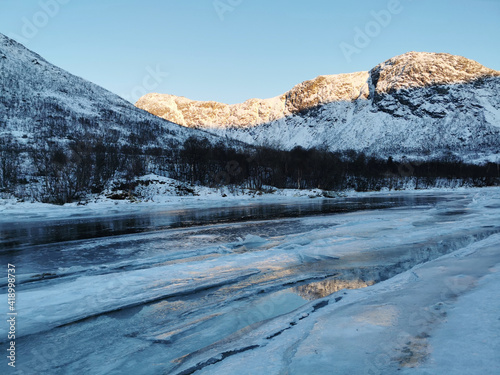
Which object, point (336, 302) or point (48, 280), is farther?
point (48, 280)

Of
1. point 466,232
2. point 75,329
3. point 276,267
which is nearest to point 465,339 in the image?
point 276,267

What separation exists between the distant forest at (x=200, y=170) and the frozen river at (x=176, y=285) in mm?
26968

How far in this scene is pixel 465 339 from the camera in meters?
3.03

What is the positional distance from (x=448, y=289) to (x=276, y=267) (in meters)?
3.30

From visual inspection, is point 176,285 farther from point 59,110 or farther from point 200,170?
point 59,110

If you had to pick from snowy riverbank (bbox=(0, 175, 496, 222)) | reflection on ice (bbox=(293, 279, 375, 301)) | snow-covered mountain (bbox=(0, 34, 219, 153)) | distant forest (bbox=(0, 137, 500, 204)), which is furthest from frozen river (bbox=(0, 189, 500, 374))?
snow-covered mountain (bbox=(0, 34, 219, 153))

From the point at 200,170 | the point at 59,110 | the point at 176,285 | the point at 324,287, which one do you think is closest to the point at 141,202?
the point at 176,285

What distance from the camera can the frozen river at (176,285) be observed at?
344 centimetres

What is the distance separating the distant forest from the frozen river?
26968 mm

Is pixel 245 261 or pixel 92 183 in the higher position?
pixel 92 183

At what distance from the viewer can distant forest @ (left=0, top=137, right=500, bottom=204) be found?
36062mm

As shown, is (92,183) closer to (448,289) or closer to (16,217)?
(16,217)

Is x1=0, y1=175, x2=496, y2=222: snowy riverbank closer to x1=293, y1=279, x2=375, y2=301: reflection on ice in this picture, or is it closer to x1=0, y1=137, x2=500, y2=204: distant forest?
x1=0, y1=137, x2=500, y2=204: distant forest

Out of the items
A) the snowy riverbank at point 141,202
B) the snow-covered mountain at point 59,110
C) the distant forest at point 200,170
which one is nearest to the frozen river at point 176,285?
the snowy riverbank at point 141,202
